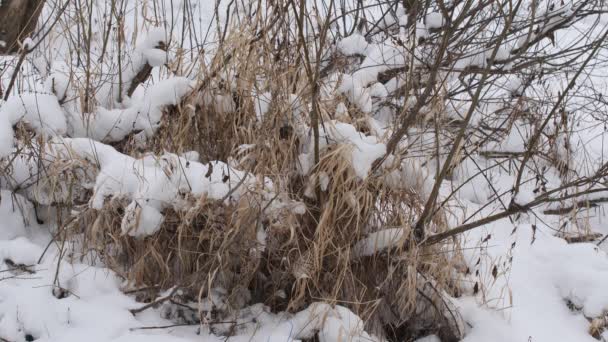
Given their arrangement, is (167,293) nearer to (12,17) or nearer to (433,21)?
(433,21)

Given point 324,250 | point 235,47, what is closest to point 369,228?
point 324,250

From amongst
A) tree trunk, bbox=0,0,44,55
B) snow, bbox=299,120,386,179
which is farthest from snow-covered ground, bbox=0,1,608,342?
tree trunk, bbox=0,0,44,55

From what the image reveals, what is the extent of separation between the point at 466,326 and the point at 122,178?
1.53 metres

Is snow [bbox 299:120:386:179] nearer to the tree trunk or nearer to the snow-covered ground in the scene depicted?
the snow-covered ground

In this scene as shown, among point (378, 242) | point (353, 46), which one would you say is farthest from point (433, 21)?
point (378, 242)

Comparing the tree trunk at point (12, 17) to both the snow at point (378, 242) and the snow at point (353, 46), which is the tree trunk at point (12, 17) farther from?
the snow at point (378, 242)

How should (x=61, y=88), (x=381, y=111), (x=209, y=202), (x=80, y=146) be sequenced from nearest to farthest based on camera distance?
(x=209, y=202), (x=80, y=146), (x=61, y=88), (x=381, y=111)

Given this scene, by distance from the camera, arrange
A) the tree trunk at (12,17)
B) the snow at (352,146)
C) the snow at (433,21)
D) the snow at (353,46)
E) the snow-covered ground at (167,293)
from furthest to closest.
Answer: the tree trunk at (12,17) → the snow at (433,21) → the snow at (353,46) → the snow at (352,146) → the snow-covered ground at (167,293)

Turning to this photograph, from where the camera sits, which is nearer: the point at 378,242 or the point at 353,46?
the point at 378,242

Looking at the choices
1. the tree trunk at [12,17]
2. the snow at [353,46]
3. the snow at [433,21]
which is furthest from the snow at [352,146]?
the tree trunk at [12,17]

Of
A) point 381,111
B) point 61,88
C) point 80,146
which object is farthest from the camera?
point 381,111

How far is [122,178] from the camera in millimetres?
2514

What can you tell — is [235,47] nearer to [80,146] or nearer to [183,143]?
[183,143]

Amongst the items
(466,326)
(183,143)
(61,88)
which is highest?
(61,88)
